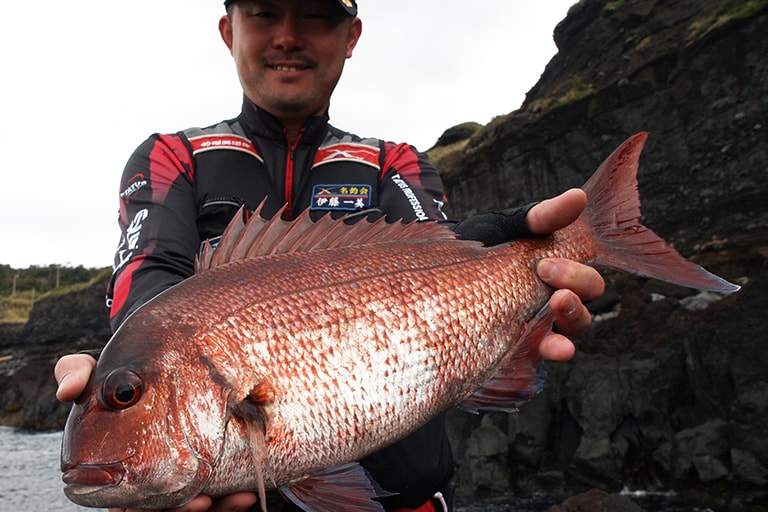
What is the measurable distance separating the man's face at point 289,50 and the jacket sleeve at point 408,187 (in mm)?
518

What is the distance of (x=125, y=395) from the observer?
5.25 ft

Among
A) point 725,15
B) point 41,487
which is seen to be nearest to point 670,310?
point 725,15

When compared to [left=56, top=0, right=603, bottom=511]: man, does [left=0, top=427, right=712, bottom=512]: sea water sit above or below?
below

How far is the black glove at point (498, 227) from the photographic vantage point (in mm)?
2428

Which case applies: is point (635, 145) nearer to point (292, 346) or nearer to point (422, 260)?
point (422, 260)

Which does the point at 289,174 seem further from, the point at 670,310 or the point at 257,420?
the point at 670,310

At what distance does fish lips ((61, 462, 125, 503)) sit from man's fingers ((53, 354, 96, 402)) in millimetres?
211

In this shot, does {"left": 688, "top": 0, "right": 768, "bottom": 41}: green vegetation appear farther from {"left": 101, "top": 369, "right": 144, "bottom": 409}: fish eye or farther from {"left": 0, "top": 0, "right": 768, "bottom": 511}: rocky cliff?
{"left": 101, "top": 369, "right": 144, "bottom": 409}: fish eye

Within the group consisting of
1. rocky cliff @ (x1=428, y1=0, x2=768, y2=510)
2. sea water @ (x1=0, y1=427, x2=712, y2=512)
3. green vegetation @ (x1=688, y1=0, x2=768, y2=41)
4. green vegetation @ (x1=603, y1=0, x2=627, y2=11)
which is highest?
green vegetation @ (x1=603, y1=0, x2=627, y2=11)

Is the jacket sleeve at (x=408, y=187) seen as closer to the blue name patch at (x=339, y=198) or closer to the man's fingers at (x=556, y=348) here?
the blue name patch at (x=339, y=198)

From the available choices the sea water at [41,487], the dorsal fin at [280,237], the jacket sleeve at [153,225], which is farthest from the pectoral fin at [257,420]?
the sea water at [41,487]

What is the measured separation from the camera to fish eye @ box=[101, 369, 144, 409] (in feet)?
5.24

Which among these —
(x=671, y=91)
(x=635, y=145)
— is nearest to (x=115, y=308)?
(x=635, y=145)

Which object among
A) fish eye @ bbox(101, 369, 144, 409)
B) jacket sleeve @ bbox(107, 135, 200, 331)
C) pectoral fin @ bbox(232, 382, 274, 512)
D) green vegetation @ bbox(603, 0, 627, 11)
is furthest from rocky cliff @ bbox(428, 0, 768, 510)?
fish eye @ bbox(101, 369, 144, 409)
